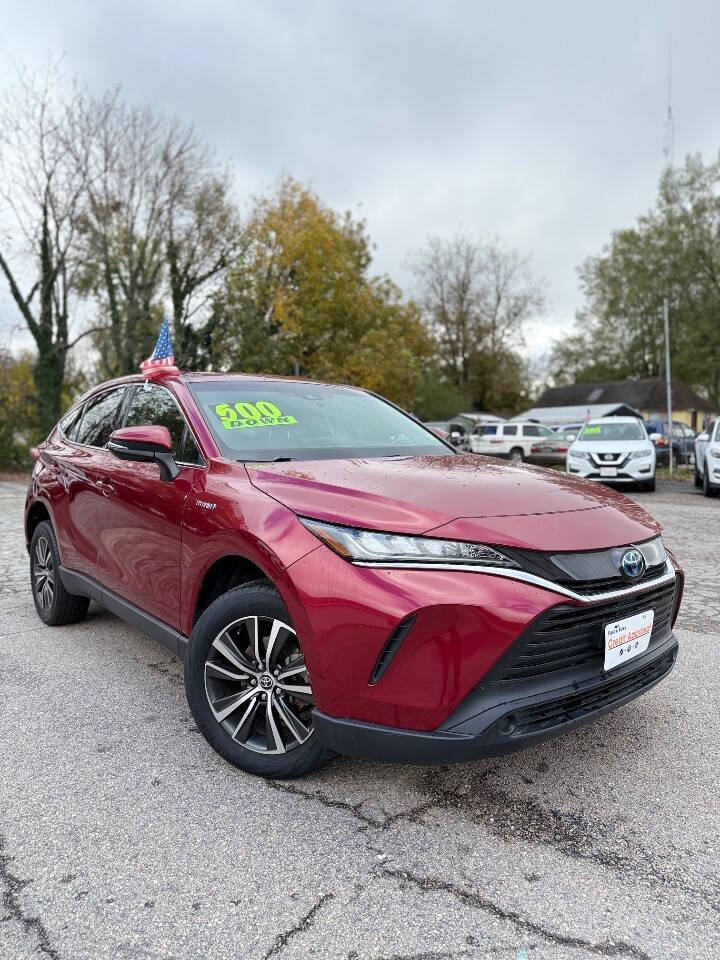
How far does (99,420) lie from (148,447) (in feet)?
4.80

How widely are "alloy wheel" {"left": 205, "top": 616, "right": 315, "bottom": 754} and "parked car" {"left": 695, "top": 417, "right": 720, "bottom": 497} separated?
12641 mm

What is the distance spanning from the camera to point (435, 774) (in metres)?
2.74

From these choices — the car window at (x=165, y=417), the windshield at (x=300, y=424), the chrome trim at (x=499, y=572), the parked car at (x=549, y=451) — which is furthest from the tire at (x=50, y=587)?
the parked car at (x=549, y=451)

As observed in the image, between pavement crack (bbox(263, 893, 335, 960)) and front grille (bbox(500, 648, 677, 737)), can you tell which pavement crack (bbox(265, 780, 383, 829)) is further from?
front grille (bbox(500, 648, 677, 737))

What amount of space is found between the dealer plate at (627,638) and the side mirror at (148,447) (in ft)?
6.31

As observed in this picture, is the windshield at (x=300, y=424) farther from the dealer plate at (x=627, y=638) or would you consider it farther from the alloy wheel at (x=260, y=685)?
the dealer plate at (x=627, y=638)

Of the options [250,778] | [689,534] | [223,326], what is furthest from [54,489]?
[223,326]

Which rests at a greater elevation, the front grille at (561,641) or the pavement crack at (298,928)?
the front grille at (561,641)

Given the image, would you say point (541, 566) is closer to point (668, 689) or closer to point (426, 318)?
point (668, 689)

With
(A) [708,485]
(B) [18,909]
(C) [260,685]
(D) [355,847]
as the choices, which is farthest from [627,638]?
(A) [708,485]

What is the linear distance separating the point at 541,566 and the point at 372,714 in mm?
715

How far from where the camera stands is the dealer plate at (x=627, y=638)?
2.42 metres

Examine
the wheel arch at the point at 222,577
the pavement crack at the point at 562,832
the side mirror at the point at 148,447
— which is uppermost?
the side mirror at the point at 148,447

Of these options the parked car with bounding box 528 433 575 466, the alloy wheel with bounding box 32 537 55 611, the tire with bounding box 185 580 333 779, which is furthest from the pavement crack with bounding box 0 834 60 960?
the parked car with bounding box 528 433 575 466
